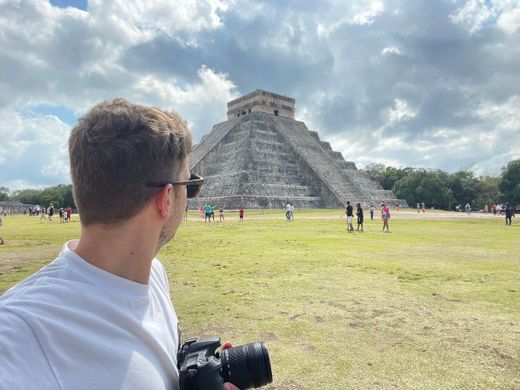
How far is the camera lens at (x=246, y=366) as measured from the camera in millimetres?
1425

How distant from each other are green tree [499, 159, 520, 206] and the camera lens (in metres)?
55.9

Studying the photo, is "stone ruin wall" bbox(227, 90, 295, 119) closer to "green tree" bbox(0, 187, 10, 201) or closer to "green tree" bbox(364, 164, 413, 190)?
"green tree" bbox(364, 164, 413, 190)

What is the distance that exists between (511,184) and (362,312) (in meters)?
54.3

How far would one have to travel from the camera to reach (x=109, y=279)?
1.19 meters

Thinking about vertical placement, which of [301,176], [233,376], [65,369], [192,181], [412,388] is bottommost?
[412,388]

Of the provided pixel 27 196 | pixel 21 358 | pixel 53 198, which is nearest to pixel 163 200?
pixel 21 358

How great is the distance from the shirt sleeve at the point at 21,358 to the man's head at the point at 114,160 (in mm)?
405

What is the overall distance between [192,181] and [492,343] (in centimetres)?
375

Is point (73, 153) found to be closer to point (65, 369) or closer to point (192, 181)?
point (192, 181)

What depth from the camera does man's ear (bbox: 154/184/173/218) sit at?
135cm

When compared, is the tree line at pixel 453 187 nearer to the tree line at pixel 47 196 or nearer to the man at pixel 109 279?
the tree line at pixel 47 196

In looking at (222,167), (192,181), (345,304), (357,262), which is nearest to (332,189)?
(222,167)

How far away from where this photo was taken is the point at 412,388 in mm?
2971

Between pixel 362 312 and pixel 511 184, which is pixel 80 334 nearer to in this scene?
pixel 362 312
